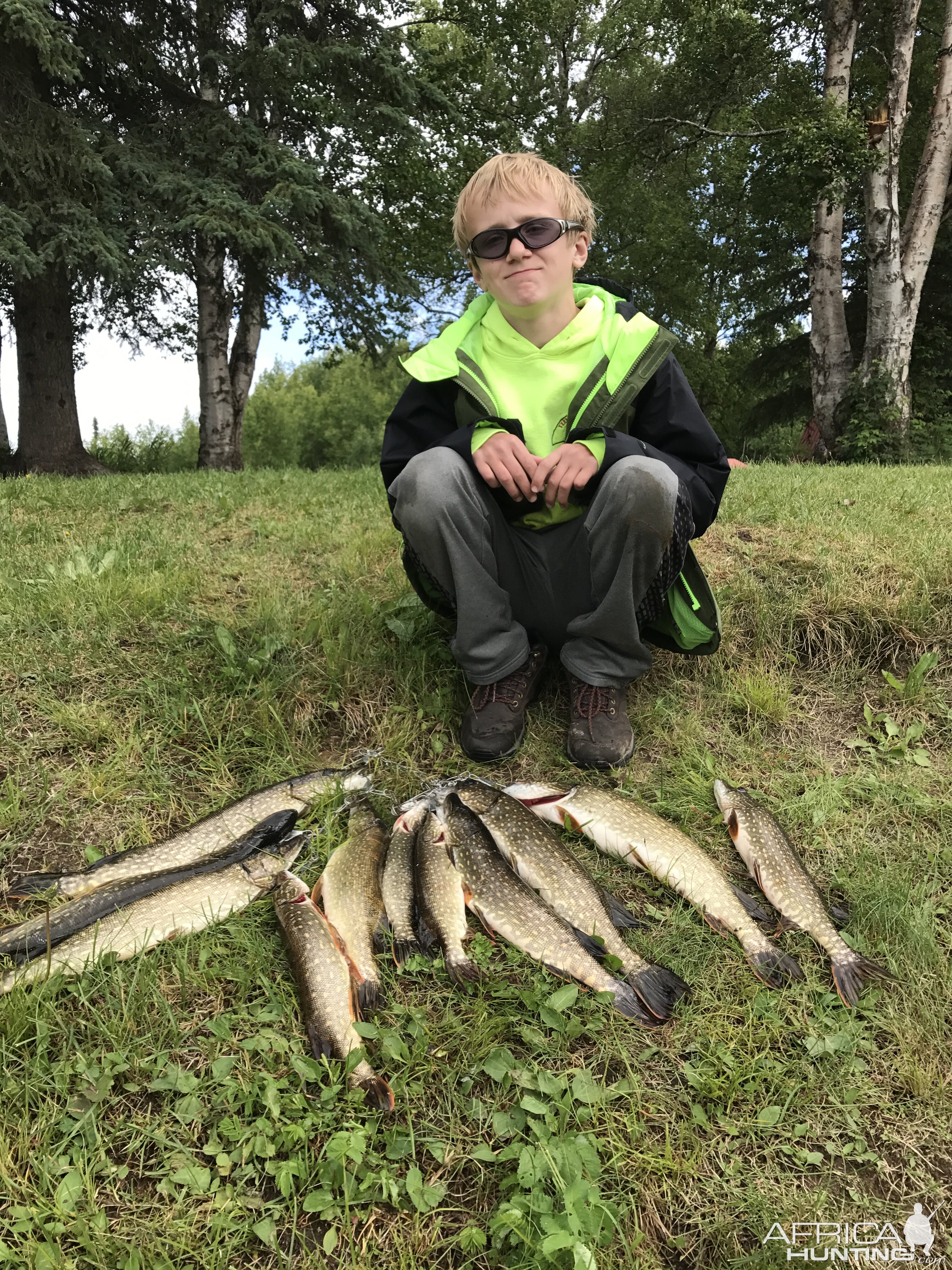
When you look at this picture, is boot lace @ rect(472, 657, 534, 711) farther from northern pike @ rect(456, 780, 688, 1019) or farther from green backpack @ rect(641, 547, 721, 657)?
green backpack @ rect(641, 547, 721, 657)

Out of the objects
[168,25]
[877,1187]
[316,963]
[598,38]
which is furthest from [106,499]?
[598,38]

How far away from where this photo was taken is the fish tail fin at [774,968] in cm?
222

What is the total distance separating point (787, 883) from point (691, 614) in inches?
43.7

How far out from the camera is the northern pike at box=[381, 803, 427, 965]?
90.4 inches

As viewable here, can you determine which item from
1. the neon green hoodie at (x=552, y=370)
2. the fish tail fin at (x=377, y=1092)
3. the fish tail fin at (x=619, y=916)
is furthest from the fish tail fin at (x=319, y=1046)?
the neon green hoodie at (x=552, y=370)

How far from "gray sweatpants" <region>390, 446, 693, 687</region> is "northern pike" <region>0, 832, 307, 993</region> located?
3.75 ft

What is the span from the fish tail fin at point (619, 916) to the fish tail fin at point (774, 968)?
355mm

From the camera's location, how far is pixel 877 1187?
1791 mm

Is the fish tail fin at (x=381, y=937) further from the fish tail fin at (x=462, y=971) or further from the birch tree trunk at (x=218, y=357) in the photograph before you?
the birch tree trunk at (x=218, y=357)

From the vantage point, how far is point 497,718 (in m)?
3.10

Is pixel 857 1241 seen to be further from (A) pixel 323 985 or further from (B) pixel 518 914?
(A) pixel 323 985

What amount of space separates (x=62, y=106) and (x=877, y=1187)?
14.5 meters

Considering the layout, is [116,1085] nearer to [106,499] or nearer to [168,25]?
[106,499]

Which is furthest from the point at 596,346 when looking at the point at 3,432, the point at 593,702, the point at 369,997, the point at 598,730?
the point at 3,432
